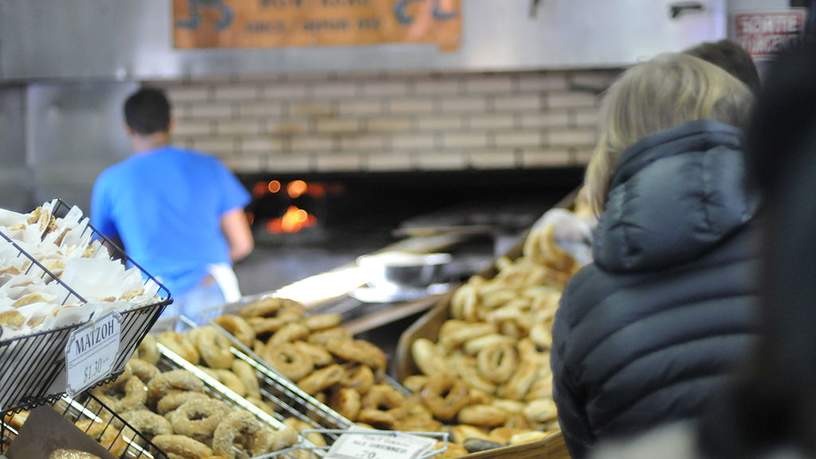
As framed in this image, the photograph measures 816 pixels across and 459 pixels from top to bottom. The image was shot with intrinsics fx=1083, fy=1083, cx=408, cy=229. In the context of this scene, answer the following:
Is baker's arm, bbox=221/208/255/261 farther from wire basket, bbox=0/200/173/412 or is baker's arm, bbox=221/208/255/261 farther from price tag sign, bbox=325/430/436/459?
wire basket, bbox=0/200/173/412

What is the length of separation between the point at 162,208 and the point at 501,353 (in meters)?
1.73

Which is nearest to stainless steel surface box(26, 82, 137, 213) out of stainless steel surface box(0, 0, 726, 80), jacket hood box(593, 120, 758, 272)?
stainless steel surface box(0, 0, 726, 80)

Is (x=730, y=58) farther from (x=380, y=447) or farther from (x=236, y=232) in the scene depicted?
(x=236, y=232)

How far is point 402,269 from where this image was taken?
18.6 feet

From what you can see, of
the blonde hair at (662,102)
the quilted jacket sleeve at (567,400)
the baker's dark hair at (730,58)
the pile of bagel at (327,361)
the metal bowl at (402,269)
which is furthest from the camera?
the metal bowl at (402,269)

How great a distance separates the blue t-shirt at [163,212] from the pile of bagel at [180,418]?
2166 mm

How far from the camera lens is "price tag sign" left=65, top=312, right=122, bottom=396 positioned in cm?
182

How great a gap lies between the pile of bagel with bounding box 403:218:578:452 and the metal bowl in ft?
1.87

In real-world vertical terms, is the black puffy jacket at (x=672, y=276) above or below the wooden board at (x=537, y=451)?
above

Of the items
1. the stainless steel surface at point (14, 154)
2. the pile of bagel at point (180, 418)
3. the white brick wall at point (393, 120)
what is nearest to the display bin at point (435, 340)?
the pile of bagel at point (180, 418)

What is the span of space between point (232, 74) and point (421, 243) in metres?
1.51

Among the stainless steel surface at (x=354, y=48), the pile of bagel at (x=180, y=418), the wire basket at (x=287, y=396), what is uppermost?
the stainless steel surface at (x=354, y=48)

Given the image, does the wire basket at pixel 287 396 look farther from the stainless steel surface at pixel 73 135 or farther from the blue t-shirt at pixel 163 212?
the stainless steel surface at pixel 73 135

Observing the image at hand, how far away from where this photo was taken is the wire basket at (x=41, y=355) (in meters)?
1.76
